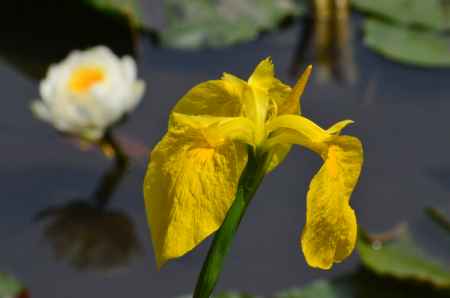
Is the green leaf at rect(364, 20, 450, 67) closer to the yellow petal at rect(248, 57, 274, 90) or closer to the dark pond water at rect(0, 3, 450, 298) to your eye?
the dark pond water at rect(0, 3, 450, 298)

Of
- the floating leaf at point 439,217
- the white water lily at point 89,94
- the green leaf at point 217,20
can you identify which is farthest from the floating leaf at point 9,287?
the green leaf at point 217,20

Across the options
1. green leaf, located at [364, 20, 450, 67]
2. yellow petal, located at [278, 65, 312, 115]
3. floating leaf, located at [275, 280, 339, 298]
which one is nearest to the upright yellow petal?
yellow petal, located at [278, 65, 312, 115]

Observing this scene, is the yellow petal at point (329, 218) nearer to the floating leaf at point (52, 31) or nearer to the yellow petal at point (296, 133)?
the yellow petal at point (296, 133)

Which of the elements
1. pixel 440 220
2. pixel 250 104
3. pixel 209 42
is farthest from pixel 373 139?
pixel 250 104

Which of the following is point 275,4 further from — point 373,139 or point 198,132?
point 198,132

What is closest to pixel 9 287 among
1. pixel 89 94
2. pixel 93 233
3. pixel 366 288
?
pixel 93 233
